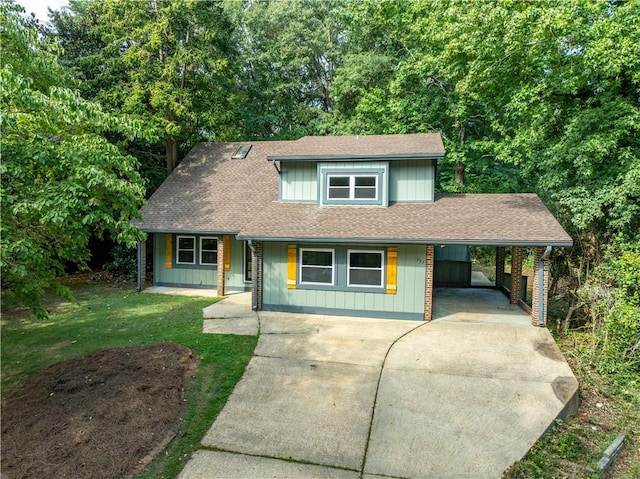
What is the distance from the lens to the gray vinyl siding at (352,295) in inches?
403

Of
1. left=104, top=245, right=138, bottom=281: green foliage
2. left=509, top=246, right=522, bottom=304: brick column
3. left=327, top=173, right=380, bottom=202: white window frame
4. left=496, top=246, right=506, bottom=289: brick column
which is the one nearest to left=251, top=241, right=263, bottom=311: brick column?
left=327, top=173, right=380, bottom=202: white window frame

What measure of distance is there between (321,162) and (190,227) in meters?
5.19

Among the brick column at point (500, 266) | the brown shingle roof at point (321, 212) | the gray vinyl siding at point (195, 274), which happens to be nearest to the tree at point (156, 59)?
the brown shingle roof at point (321, 212)

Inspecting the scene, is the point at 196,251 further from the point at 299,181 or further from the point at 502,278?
the point at 502,278

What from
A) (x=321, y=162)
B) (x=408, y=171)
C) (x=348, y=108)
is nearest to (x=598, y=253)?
Result: (x=408, y=171)

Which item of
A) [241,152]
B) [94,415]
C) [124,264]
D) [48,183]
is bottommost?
[94,415]

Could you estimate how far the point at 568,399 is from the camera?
6004mm

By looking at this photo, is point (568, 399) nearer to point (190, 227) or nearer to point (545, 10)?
point (545, 10)

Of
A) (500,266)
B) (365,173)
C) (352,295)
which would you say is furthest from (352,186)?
(500,266)

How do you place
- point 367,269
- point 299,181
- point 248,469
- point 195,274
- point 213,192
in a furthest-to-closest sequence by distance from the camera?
point 213,192 → point 195,274 → point 299,181 → point 367,269 → point 248,469

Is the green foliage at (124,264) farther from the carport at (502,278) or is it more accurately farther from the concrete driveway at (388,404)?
the carport at (502,278)

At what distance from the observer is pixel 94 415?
528cm

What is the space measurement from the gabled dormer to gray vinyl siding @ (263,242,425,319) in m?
2.16

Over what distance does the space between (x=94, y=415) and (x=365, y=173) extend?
9.05 meters
